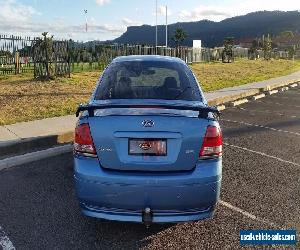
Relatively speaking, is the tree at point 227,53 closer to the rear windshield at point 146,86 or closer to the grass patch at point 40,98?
the grass patch at point 40,98

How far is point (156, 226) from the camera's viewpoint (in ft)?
14.0

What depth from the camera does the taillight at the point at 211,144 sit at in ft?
12.5

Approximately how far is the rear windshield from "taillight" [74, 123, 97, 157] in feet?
2.46

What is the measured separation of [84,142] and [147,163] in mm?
631

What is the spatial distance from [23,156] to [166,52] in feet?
93.5

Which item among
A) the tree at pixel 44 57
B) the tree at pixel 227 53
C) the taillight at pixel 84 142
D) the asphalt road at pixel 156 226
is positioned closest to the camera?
the taillight at pixel 84 142

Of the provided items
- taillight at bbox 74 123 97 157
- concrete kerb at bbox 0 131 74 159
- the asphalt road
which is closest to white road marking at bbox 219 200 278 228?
the asphalt road

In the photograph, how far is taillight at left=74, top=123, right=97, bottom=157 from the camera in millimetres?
3768

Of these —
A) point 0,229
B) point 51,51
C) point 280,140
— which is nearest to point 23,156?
point 0,229

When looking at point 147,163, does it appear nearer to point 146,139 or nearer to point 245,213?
point 146,139

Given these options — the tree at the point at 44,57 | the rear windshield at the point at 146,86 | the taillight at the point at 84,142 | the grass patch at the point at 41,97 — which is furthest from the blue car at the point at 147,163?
the tree at the point at 44,57

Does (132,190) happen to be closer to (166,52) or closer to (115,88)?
(115,88)

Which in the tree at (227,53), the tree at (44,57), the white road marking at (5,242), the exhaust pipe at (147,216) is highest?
the tree at (227,53)

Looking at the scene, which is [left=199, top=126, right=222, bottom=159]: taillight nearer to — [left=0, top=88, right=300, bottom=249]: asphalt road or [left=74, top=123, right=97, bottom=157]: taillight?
[left=0, top=88, right=300, bottom=249]: asphalt road
